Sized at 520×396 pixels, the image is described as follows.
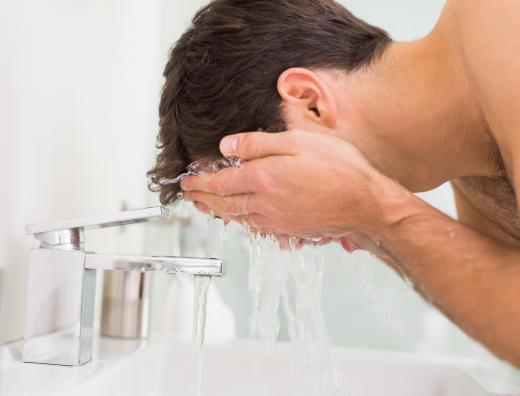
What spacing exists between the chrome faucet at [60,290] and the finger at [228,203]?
0.09 m

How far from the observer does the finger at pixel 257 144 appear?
0.69 meters

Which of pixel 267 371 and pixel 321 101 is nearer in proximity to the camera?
pixel 321 101

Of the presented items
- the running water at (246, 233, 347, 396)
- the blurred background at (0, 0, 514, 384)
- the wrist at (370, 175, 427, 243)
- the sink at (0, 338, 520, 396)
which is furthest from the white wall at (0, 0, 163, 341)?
the wrist at (370, 175, 427, 243)

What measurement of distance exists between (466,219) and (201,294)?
1.78 ft

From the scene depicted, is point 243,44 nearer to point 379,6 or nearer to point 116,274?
point 116,274

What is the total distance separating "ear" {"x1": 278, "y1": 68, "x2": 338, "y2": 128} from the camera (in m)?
0.76

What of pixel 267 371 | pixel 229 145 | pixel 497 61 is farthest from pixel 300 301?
pixel 497 61

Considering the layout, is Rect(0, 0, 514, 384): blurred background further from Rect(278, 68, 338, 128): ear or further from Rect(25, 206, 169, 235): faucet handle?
Rect(278, 68, 338, 128): ear

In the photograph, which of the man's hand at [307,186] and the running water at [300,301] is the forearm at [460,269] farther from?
the running water at [300,301]

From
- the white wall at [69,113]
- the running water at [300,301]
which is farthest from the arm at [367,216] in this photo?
the white wall at [69,113]

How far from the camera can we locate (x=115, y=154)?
114 centimetres

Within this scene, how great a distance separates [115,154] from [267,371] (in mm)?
473

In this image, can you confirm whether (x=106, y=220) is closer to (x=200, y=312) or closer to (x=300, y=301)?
(x=200, y=312)

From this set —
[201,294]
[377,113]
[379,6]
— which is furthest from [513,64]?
[379,6]
